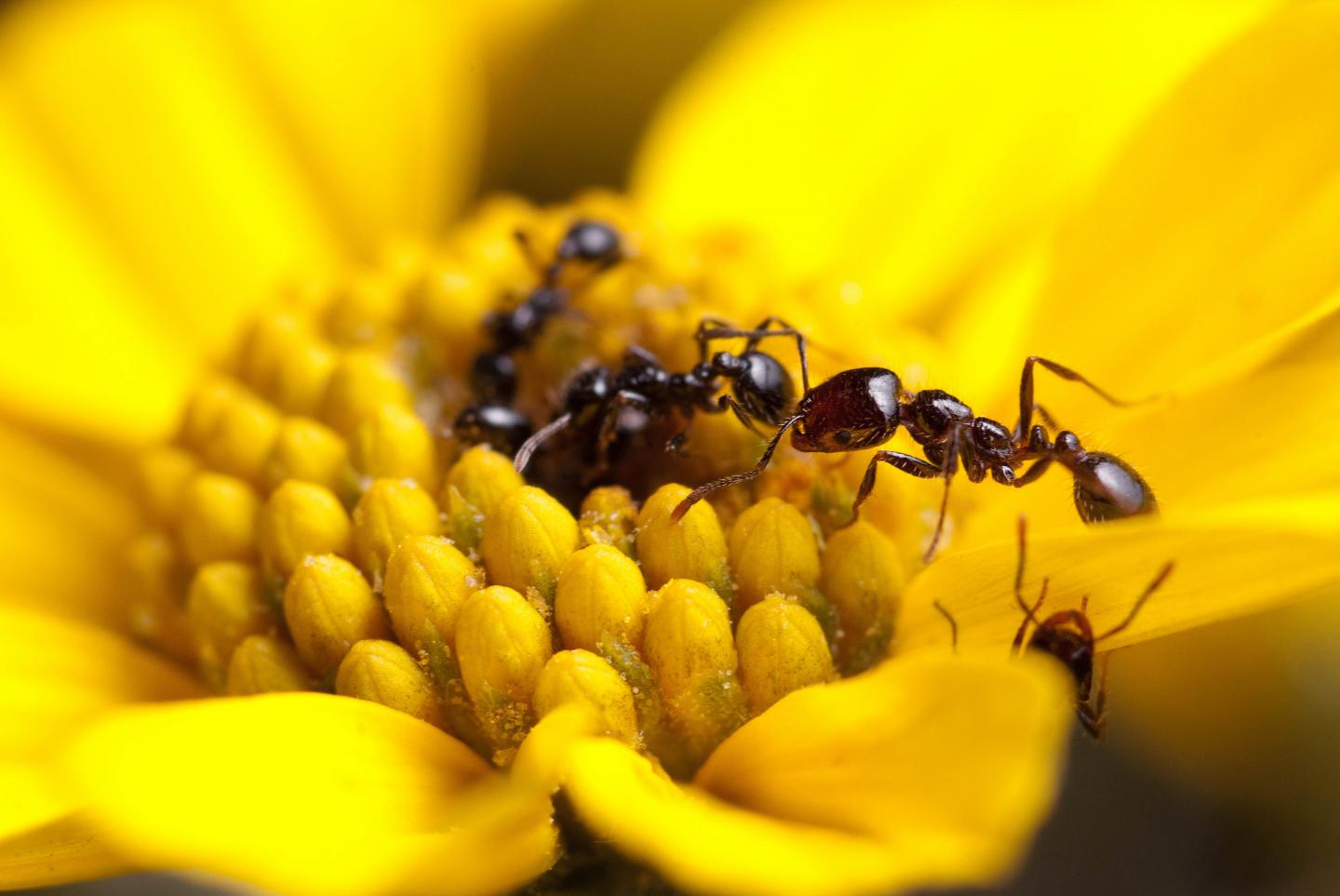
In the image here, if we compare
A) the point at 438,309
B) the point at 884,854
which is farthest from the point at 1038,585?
the point at 438,309

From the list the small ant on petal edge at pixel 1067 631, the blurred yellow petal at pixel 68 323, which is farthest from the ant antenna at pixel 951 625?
the blurred yellow petal at pixel 68 323

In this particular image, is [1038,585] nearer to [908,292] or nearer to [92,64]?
[908,292]

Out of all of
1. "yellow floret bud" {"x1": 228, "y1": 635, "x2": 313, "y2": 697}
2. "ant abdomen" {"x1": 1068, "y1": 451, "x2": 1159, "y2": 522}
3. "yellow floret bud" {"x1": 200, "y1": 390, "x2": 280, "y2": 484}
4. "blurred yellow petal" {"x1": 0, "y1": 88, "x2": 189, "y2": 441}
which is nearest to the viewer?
"ant abdomen" {"x1": 1068, "y1": 451, "x2": 1159, "y2": 522}

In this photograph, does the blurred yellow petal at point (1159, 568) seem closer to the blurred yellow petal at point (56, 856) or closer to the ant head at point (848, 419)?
the ant head at point (848, 419)

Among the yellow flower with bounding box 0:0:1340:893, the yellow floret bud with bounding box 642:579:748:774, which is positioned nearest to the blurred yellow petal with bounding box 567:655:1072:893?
the yellow flower with bounding box 0:0:1340:893

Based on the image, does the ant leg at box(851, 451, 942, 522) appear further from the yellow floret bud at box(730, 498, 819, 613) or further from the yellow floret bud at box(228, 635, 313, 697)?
the yellow floret bud at box(228, 635, 313, 697)
